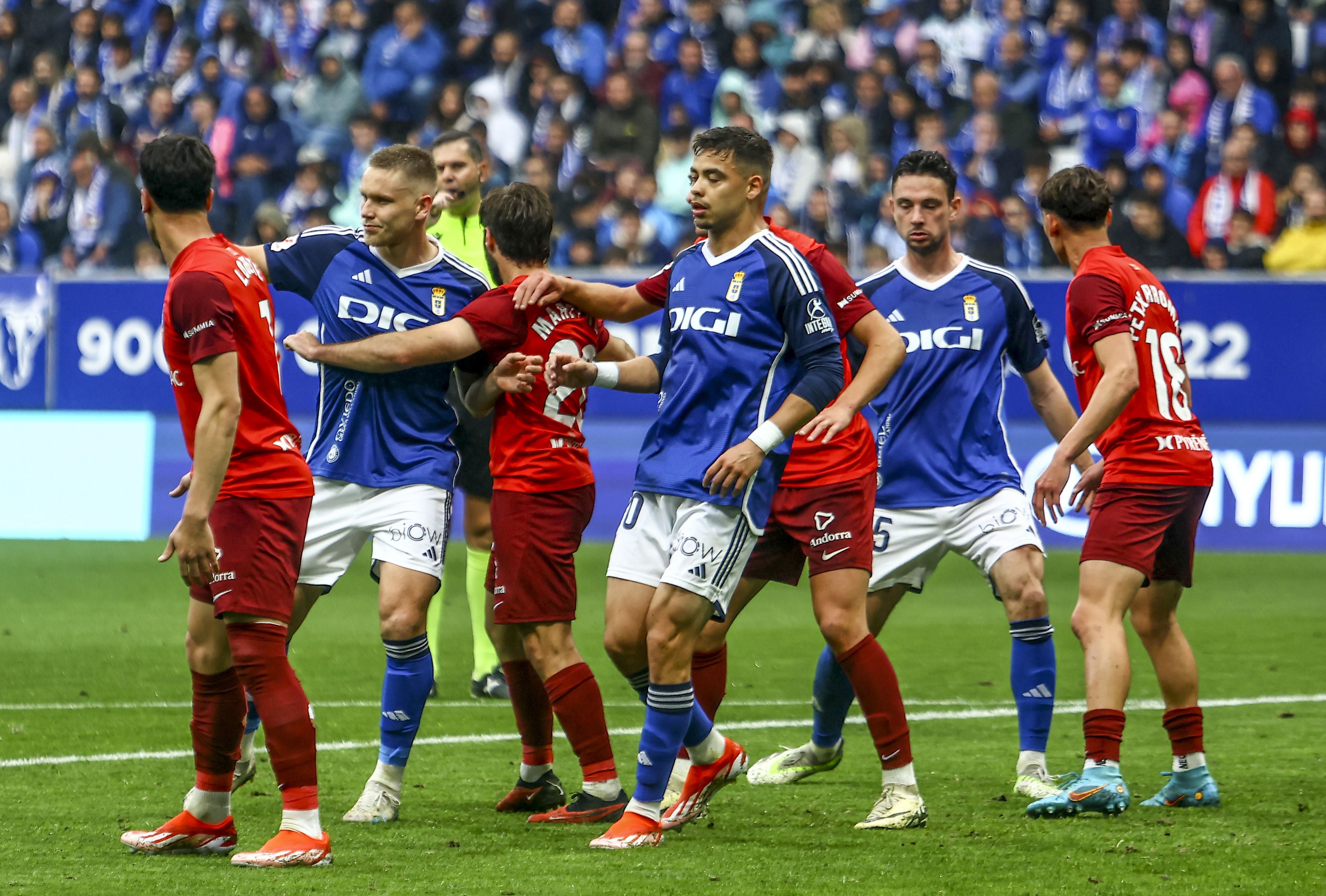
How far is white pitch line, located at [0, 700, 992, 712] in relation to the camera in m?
7.50

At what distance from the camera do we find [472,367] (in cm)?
549

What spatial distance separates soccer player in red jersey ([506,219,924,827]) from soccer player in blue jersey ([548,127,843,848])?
0.43ft

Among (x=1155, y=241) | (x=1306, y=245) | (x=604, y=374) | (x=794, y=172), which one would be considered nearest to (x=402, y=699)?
(x=604, y=374)

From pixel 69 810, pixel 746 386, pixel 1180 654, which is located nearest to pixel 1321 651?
pixel 1180 654

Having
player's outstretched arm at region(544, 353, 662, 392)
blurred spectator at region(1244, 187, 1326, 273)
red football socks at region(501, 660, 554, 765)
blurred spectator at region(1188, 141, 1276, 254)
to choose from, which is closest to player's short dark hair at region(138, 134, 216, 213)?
player's outstretched arm at region(544, 353, 662, 392)

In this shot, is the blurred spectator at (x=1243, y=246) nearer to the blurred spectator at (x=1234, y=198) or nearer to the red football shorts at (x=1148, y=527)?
the blurred spectator at (x=1234, y=198)

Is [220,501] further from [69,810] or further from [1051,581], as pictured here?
[1051,581]

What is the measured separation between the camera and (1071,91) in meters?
16.5

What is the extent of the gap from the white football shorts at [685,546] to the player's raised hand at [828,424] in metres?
0.30

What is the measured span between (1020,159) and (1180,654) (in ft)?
34.8

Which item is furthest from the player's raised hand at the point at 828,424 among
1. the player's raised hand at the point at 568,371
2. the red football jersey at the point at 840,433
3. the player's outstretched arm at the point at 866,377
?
the player's raised hand at the point at 568,371

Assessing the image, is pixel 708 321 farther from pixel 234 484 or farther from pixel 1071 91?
pixel 1071 91

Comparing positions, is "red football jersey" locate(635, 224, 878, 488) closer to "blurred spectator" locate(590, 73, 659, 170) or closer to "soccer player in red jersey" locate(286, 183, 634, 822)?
"soccer player in red jersey" locate(286, 183, 634, 822)

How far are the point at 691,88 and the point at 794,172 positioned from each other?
2.12 metres
